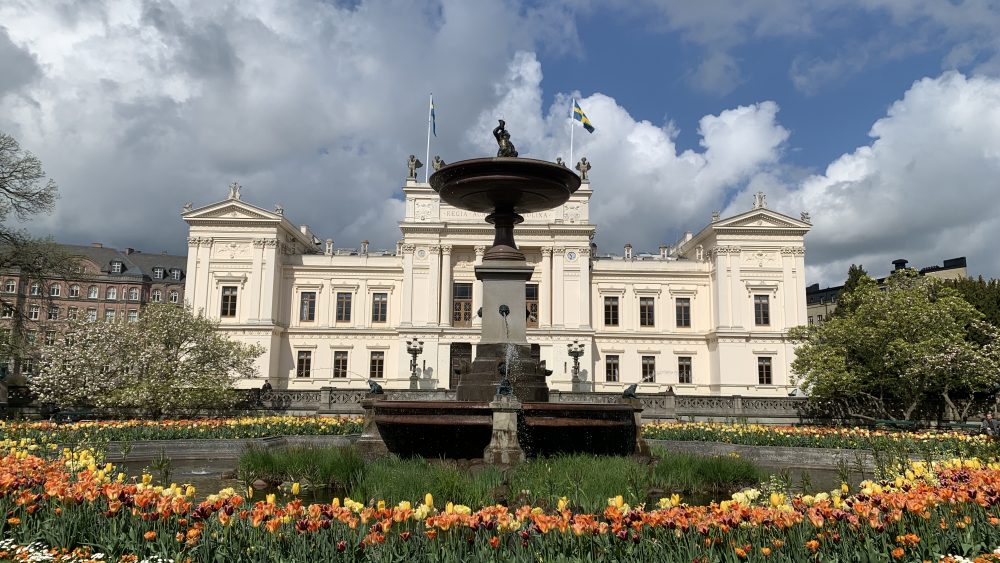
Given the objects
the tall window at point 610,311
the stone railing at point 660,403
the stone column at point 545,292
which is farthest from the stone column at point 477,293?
the stone railing at point 660,403

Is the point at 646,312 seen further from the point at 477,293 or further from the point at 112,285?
the point at 112,285

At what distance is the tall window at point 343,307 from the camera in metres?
45.8

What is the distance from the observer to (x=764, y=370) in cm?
4275

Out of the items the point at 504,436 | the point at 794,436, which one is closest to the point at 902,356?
the point at 794,436

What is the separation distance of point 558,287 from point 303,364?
55.8 feet

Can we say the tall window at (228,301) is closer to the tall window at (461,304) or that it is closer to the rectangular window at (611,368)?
the tall window at (461,304)

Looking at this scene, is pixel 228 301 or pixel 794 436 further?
pixel 228 301

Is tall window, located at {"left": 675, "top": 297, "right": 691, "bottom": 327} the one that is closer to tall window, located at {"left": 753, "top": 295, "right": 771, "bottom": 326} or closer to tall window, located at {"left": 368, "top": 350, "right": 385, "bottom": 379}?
tall window, located at {"left": 753, "top": 295, "right": 771, "bottom": 326}

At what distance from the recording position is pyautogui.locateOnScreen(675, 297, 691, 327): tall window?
45688 millimetres

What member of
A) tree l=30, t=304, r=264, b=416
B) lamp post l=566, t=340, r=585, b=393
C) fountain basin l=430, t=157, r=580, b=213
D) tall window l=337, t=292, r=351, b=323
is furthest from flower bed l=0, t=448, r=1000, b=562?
tall window l=337, t=292, r=351, b=323

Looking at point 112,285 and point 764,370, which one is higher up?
point 112,285

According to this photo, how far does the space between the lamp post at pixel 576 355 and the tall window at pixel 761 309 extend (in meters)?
11.3

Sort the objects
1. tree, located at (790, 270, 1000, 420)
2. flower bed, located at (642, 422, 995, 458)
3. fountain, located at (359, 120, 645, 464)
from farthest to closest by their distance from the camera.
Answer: tree, located at (790, 270, 1000, 420) → flower bed, located at (642, 422, 995, 458) → fountain, located at (359, 120, 645, 464)

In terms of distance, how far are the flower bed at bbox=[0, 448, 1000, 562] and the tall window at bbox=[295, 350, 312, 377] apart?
1606 inches
